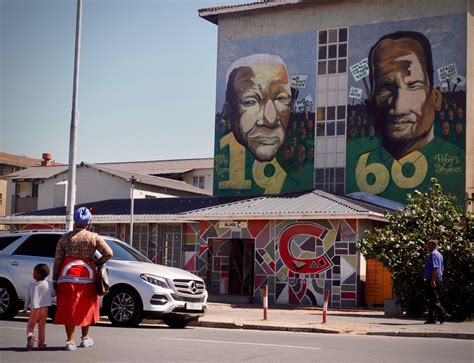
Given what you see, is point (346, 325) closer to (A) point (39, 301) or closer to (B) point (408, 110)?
(A) point (39, 301)

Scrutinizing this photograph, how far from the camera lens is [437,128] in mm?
35875

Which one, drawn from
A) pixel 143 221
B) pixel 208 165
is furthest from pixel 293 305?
pixel 208 165

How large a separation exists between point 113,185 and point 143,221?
533 inches

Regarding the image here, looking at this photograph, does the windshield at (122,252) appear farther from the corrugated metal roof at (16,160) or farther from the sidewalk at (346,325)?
the corrugated metal roof at (16,160)

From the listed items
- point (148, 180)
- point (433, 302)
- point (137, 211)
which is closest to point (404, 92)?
point (137, 211)

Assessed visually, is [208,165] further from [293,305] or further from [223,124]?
[293,305]

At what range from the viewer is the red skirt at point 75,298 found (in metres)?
10.7

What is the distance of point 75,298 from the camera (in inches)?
424

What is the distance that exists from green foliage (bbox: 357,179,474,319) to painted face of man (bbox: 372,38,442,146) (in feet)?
45.7

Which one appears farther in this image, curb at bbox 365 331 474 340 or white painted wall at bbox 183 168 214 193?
white painted wall at bbox 183 168 214 193

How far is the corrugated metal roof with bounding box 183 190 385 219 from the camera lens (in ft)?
96.7

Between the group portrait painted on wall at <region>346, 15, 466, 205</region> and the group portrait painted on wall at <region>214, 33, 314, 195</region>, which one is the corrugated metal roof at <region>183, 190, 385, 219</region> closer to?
the group portrait painted on wall at <region>346, 15, 466, 205</region>

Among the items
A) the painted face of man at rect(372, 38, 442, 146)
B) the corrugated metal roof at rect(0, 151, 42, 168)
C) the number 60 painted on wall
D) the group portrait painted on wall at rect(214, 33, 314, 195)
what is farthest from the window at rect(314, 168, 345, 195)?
the corrugated metal roof at rect(0, 151, 42, 168)

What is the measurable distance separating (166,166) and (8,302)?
49.8m
